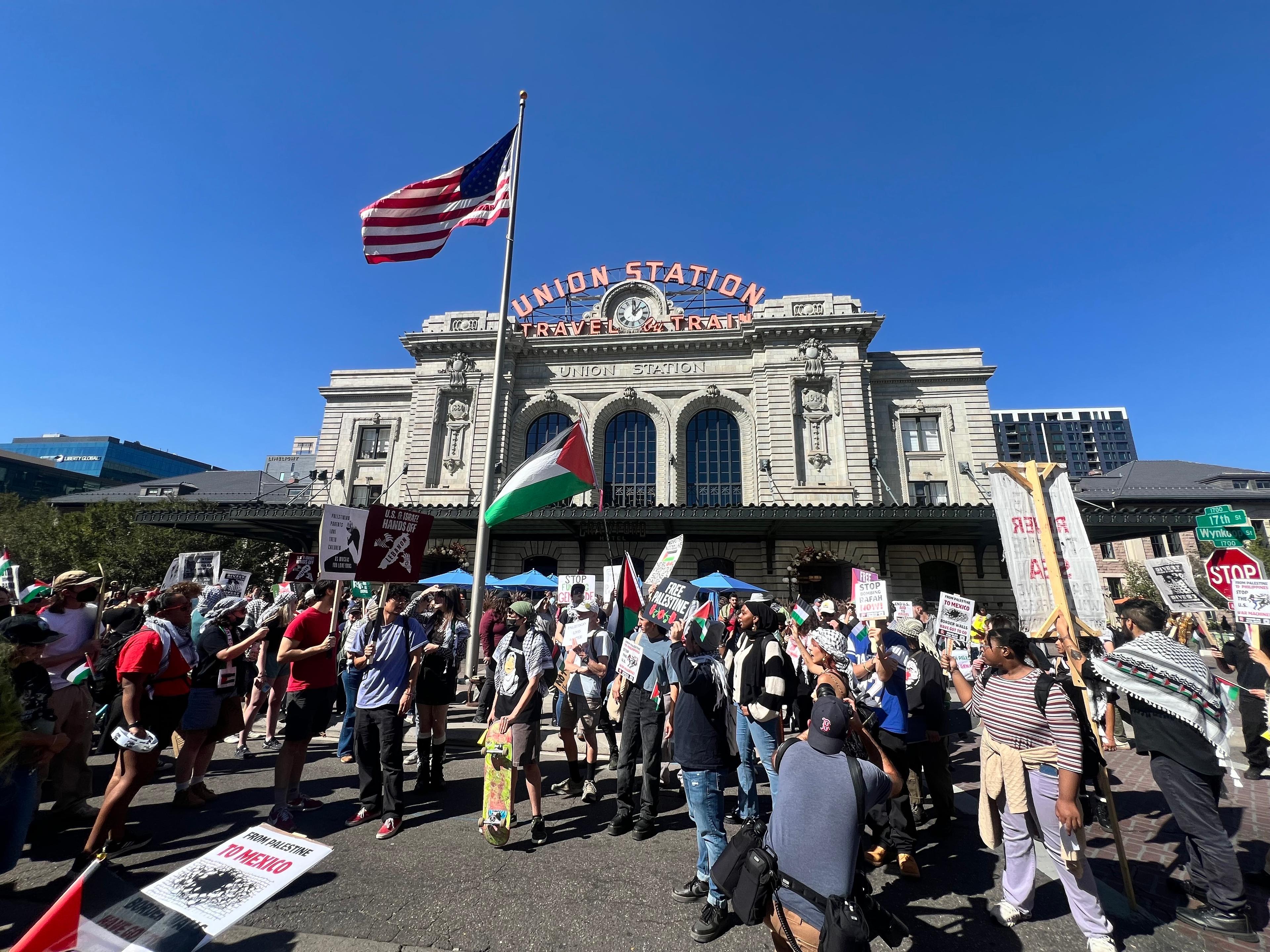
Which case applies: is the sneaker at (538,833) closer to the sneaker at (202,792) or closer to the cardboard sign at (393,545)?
the cardboard sign at (393,545)

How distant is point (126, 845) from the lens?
478 cm

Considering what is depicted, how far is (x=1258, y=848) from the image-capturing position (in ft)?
17.1

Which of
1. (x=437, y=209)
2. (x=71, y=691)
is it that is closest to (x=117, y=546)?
(x=437, y=209)

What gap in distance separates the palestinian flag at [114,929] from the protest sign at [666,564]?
5.90 meters

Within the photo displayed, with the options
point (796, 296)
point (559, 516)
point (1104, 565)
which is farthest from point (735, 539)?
point (1104, 565)

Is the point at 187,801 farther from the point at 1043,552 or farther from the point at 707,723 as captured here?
the point at 1043,552

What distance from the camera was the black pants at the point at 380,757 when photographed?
547cm

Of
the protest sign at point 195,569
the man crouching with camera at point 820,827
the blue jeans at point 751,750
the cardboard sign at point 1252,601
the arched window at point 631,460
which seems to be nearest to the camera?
the man crouching with camera at point 820,827

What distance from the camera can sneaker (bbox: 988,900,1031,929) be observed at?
395cm

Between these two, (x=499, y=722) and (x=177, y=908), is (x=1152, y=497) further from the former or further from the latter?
(x=177, y=908)

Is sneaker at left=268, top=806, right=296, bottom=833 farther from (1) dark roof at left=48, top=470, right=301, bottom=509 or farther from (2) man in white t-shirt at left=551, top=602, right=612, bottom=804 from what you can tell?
(1) dark roof at left=48, top=470, right=301, bottom=509

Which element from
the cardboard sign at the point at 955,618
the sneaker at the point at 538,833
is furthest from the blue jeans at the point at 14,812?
the cardboard sign at the point at 955,618

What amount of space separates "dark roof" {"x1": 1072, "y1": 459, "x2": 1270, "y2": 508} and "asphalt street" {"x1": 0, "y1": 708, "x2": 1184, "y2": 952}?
39065 millimetres

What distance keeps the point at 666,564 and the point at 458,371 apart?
80.5 feet
